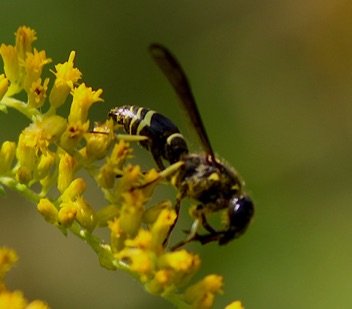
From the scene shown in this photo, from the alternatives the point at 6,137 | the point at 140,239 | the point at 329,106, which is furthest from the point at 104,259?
the point at 329,106

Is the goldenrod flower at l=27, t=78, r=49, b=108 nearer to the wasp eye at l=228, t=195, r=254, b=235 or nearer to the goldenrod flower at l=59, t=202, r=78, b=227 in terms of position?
the goldenrod flower at l=59, t=202, r=78, b=227

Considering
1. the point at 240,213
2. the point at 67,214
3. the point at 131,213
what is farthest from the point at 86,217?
the point at 240,213

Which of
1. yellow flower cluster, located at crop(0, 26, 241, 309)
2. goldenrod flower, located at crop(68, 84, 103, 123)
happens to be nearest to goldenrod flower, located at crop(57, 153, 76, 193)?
yellow flower cluster, located at crop(0, 26, 241, 309)

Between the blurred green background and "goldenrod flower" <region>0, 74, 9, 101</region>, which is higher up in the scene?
the blurred green background

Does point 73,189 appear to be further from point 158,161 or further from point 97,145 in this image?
point 158,161

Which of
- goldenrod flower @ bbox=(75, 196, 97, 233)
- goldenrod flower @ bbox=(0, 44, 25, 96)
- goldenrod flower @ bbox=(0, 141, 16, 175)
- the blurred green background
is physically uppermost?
the blurred green background

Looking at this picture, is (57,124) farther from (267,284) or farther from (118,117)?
(267,284)
